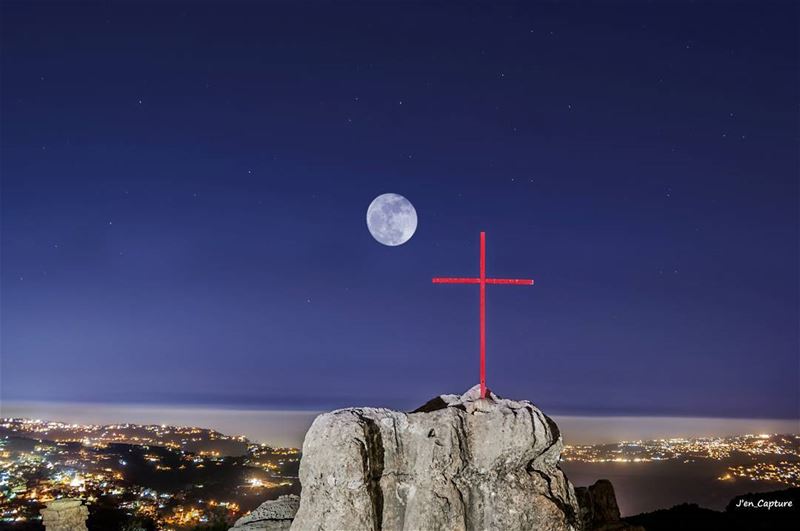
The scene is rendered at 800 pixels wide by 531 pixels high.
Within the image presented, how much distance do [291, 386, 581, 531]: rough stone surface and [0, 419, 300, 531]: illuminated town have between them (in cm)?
1630

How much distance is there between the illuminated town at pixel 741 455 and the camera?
5370 cm

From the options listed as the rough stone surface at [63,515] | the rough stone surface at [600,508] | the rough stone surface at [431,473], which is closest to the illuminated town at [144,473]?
the rough stone surface at [63,515]

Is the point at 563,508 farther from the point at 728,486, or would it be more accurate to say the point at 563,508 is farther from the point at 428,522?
the point at 728,486

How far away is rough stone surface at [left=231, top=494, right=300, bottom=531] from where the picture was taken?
1709 centimetres

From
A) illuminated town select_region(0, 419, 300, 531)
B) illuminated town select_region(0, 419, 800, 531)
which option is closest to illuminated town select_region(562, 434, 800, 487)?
illuminated town select_region(0, 419, 800, 531)

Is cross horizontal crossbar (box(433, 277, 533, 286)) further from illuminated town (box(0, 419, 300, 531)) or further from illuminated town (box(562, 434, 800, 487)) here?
illuminated town (box(562, 434, 800, 487))

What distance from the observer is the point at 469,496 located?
13.8 metres

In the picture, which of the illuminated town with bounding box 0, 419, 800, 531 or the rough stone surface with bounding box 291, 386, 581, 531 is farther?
the illuminated town with bounding box 0, 419, 800, 531

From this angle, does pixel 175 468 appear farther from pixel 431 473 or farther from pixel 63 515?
pixel 431 473

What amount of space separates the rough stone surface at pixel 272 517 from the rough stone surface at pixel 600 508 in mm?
7160

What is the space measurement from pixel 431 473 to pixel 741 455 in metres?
55.3

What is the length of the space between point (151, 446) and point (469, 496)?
65128 millimetres

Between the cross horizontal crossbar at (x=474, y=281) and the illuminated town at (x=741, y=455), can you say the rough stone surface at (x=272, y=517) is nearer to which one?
the cross horizontal crossbar at (x=474, y=281)

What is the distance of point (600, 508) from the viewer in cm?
1944
